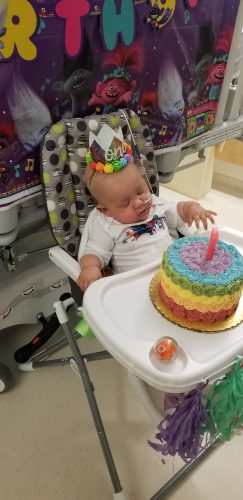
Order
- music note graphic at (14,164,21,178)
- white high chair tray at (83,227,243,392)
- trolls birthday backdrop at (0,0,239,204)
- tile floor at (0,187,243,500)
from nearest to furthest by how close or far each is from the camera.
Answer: white high chair tray at (83,227,243,392) → trolls birthday backdrop at (0,0,239,204) → music note graphic at (14,164,21,178) → tile floor at (0,187,243,500)

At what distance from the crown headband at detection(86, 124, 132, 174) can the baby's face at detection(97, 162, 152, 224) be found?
0.08 ft

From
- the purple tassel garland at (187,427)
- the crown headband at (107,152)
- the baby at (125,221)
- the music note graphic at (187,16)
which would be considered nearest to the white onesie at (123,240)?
the baby at (125,221)

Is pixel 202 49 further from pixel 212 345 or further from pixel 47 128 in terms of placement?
pixel 212 345

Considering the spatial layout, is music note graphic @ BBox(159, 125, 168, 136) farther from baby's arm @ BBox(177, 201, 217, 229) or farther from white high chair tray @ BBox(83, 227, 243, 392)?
white high chair tray @ BBox(83, 227, 243, 392)

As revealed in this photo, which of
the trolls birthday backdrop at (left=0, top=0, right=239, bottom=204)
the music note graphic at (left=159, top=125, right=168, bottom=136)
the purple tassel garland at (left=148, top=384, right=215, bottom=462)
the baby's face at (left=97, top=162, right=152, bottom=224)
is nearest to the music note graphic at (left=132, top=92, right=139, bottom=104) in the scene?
the trolls birthday backdrop at (left=0, top=0, right=239, bottom=204)

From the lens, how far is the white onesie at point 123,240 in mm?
1097

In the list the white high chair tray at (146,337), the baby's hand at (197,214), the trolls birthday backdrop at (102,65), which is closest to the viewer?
the white high chair tray at (146,337)

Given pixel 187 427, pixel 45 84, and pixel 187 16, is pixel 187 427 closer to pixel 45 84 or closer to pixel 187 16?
pixel 45 84

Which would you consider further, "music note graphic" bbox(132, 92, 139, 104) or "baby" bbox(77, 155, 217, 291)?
"music note graphic" bbox(132, 92, 139, 104)

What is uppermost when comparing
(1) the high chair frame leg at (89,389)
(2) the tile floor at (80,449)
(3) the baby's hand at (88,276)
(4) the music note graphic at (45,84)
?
(4) the music note graphic at (45,84)

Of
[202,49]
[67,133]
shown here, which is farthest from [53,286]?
[202,49]

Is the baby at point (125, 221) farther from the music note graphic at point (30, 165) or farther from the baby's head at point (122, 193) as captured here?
the music note graphic at point (30, 165)

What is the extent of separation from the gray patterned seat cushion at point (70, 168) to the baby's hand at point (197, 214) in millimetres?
224

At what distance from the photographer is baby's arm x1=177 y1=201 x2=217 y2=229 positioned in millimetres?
1134
